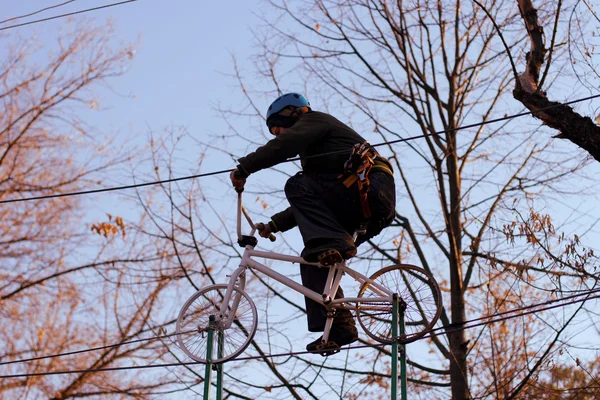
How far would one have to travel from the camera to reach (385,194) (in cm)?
733

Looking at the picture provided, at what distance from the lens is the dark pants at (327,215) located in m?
7.30

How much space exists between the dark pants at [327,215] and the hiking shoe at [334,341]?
0.05 meters

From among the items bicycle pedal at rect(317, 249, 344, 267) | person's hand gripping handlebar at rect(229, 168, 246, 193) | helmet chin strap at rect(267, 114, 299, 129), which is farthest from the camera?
helmet chin strap at rect(267, 114, 299, 129)

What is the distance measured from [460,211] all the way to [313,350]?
5.22 m

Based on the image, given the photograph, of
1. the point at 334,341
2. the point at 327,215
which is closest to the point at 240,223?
the point at 327,215

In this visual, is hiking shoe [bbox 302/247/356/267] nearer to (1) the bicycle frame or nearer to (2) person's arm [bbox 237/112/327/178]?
(1) the bicycle frame

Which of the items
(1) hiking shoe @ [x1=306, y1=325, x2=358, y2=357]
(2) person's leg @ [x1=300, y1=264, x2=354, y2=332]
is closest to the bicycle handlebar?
(2) person's leg @ [x1=300, y1=264, x2=354, y2=332]

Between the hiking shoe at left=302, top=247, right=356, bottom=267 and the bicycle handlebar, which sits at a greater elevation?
the bicycle handlebar

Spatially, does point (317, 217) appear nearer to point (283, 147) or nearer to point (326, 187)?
point (326, 187)

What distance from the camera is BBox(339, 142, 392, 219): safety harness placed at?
7.26m

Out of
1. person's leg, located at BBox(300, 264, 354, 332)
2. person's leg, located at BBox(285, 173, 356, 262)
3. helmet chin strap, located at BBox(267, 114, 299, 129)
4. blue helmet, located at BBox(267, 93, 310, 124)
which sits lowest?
person's leg, located at BBox(300, 264, 354, 332)

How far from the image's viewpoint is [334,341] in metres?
7.48

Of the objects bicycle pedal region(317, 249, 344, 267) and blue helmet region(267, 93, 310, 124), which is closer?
bicycle pedal region(317, 249, 344, 267)

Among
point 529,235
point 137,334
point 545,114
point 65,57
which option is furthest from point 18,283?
point 545,114
